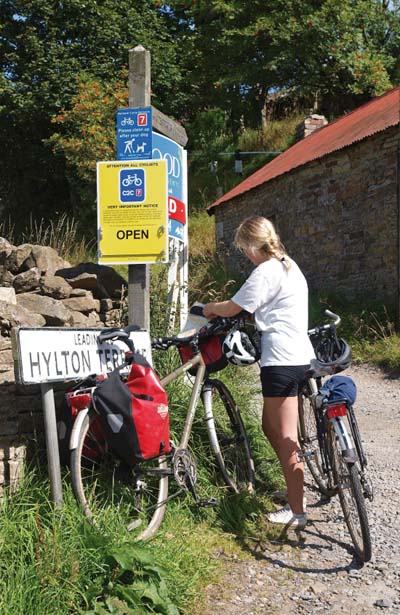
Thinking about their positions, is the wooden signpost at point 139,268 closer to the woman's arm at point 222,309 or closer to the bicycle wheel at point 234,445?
the bicycle wheel at point 234,445

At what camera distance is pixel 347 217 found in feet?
40.9

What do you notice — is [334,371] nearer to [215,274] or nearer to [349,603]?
[349,603]

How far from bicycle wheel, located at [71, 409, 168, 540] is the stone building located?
777 cm

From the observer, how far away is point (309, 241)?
542 inches

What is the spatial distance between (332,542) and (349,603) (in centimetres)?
68

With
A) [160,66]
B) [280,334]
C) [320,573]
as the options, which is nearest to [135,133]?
[280,334]

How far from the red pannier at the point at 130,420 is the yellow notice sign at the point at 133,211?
59.6 inches

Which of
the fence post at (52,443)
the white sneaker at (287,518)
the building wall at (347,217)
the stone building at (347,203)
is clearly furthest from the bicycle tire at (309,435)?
the building wall at (347,217)

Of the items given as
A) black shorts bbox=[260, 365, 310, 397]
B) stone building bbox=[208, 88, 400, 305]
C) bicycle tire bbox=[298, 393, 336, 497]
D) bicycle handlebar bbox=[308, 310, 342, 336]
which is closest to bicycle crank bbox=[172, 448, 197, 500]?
black shorts bbox=[260, 365, 310, 397]

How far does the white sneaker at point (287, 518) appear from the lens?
3625 millimetres

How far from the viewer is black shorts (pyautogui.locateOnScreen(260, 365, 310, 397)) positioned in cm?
352

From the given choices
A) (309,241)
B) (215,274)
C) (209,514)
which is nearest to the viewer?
(209,514)

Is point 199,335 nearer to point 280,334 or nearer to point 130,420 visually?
point 280,334

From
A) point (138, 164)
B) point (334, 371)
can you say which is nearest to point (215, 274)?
point (138, 164)
